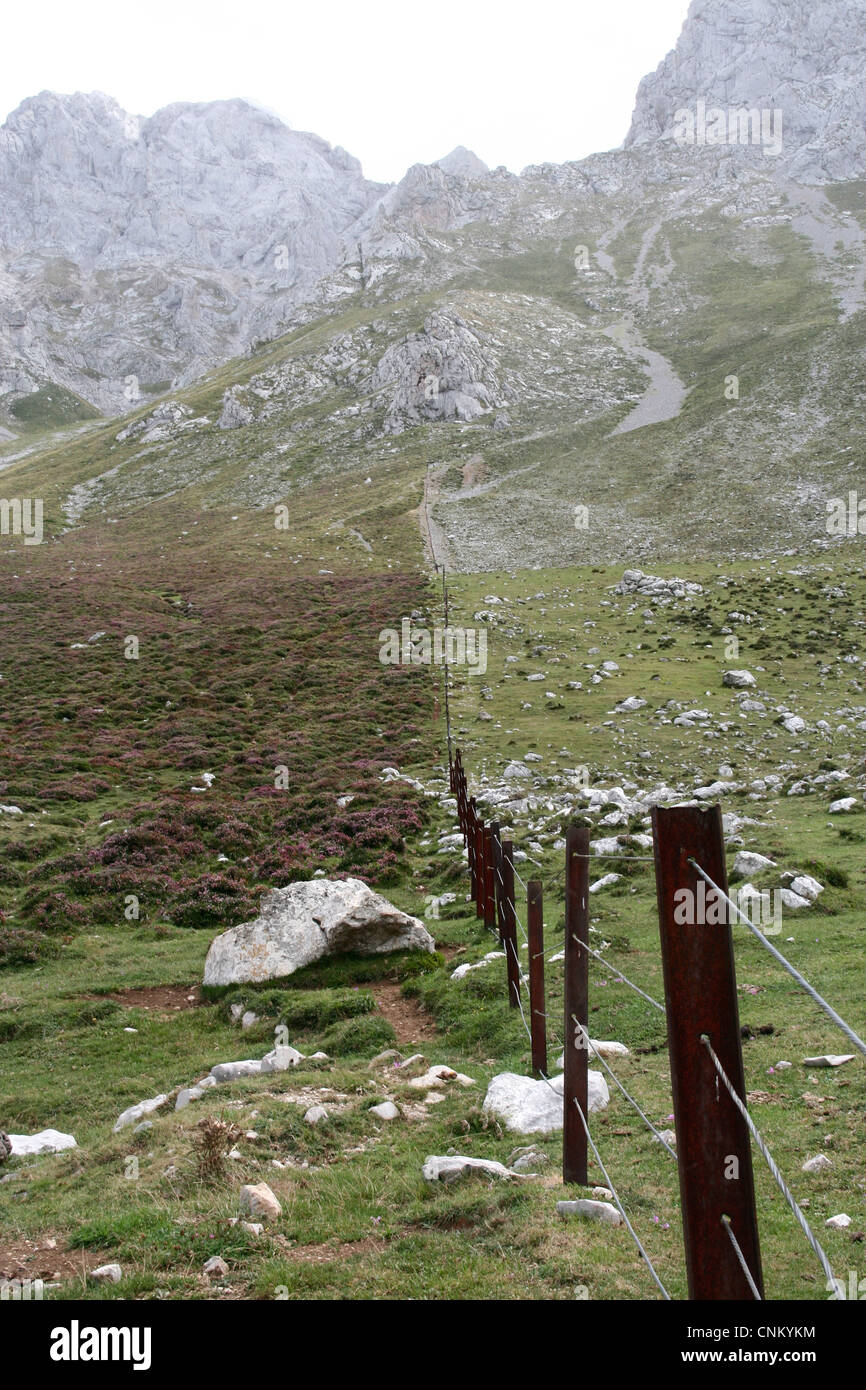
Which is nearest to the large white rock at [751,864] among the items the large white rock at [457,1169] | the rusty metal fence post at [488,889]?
the rusty metal fence post at [488,889]

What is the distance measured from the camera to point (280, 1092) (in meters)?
10.8

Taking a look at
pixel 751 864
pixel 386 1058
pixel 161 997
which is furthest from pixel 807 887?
pixel 161 997

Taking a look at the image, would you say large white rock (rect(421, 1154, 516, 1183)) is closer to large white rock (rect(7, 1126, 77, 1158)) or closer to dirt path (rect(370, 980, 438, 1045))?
large white rock (rect(7, 1126, 77, 1158))

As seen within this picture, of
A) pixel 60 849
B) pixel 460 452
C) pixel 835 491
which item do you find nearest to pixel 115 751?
pixel 60 849

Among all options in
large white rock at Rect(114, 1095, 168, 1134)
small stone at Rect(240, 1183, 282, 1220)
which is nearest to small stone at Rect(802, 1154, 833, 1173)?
small stone at Rect(240, 1183, 282, 1220)

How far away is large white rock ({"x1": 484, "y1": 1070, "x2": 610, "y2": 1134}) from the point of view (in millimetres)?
9102

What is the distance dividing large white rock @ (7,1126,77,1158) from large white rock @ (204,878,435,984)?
5775 millimetres

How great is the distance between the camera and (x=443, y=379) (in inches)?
5128

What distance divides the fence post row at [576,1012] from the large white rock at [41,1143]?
22.8 ft

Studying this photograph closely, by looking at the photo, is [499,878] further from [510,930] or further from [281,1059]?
[281,1059]
